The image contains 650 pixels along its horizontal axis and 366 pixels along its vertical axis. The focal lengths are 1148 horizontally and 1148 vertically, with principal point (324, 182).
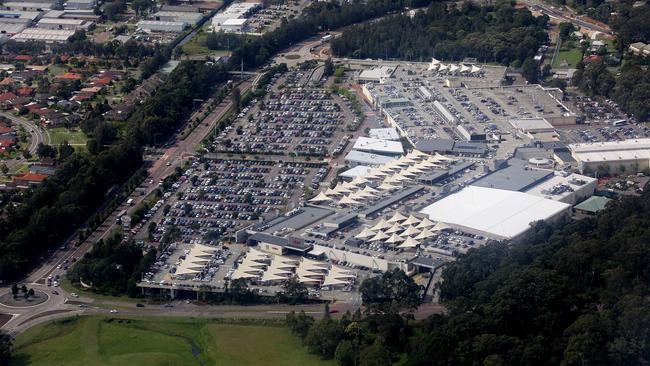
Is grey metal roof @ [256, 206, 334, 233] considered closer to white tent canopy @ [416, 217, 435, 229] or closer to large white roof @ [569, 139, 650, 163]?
white tent canopy @ [416, 217, 435, 229]

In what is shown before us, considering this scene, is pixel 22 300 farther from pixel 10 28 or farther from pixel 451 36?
pixel 10 28

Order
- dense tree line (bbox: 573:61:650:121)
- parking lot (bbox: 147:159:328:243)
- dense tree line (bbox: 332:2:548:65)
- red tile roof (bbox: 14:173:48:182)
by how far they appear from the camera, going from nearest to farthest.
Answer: parking lot (bbox: 147:159:328:243)
red tile roof (bbox: 14:173:48:182)
dense tree line (bbox: 573:61:650:121)
dense tree line (bbox: 332:2:548:65)

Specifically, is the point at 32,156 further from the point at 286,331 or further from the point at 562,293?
the point at 562,293

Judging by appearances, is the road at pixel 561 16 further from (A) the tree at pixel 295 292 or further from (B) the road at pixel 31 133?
(A) the tree at pixel 295 292

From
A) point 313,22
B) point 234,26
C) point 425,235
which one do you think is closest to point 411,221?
point 425,235

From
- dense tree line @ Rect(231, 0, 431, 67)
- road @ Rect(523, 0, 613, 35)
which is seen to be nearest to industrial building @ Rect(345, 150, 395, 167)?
dense tree line @ Rect(231, 0, 431, 67)

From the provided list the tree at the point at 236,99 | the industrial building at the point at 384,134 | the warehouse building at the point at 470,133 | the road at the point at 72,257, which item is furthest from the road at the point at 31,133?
the warehouse building at the point at 470,133
